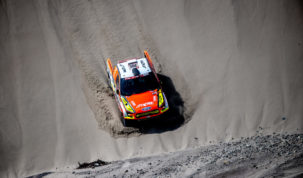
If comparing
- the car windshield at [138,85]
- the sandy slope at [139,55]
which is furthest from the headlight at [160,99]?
the sandy slope at [139,55]

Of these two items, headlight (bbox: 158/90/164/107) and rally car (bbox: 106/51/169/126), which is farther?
headlight (bbox: 158/90/164/107)

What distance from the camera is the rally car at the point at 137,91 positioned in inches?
341

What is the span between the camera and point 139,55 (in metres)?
12.0

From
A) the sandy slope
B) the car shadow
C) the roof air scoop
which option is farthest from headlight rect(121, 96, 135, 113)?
the roof air scoop

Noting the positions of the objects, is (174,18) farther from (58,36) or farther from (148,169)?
(148,169)

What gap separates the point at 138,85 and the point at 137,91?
258 mm

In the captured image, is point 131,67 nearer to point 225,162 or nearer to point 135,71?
point 135,71

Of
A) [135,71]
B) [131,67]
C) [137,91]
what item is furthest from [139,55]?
[137,91]

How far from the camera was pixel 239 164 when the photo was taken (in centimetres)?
682

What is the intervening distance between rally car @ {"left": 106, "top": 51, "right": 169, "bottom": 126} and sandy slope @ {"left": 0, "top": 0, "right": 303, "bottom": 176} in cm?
75

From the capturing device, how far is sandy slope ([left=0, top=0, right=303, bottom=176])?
29.4 feet

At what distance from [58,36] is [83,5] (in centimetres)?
221

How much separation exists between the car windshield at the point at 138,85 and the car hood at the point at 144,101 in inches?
7.5

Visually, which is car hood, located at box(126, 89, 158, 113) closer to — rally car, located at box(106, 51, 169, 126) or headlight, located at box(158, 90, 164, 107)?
rally car, located at box(106, 51, 169, 126)
